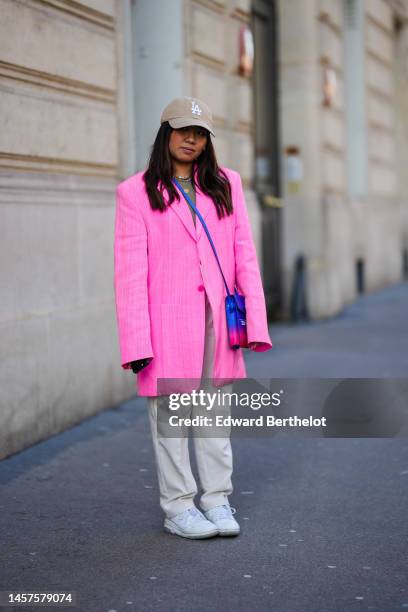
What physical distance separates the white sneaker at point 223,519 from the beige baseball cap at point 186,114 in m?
1.52

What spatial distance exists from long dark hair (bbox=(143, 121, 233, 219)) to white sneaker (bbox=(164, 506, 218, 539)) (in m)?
1.20

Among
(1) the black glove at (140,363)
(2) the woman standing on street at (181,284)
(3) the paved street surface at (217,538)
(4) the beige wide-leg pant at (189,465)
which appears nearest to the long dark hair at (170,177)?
(2) the woman standing on street at (181,284)

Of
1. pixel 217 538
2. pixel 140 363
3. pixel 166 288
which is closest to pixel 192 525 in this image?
pixel 217 538

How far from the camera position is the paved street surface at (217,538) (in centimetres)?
358

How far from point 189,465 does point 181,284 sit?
0.74m

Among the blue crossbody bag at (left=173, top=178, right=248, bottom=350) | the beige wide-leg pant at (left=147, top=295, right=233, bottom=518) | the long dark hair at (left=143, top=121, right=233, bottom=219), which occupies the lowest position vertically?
the beige wide-leg pant at (left=147, top=295, right=233, bottom=518)

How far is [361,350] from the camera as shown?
9141mm

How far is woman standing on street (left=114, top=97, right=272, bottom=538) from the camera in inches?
158

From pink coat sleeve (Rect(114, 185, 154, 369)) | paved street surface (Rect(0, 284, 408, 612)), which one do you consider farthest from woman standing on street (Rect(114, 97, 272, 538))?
paved street surface (Rect(0, 284, 408, 612))

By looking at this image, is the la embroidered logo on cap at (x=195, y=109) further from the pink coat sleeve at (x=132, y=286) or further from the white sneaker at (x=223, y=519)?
the white sneaker at (x=223, y=519)

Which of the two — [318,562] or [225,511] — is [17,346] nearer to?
[225,511]

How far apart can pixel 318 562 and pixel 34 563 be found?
106cm

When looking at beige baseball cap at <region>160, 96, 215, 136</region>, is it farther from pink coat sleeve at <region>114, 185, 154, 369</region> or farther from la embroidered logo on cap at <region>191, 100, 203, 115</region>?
pink coat sleeve at <region>114, 185, 154, 369</region>

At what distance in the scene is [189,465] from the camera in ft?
13.6
